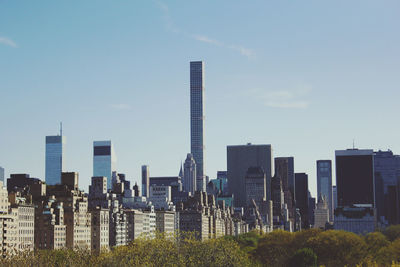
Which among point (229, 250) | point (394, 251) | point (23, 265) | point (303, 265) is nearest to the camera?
point (23, 265)

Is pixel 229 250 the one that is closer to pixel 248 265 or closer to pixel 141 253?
pixel 248 265

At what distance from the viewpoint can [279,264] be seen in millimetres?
196750

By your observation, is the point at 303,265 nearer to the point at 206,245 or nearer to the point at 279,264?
the point at 279,264

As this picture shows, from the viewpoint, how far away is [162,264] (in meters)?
127

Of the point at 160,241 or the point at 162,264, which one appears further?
the point at 160,241

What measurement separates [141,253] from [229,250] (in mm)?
14384

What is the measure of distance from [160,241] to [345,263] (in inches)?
3032

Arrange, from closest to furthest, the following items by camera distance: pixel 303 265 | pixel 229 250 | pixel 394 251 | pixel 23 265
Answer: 1. pixel 23 265
2. pixel 229 250
3. pixel 303 265
4. pixel 394 251

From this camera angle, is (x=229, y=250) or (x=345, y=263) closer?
(x=229, y=250)

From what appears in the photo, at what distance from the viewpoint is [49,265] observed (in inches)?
5522

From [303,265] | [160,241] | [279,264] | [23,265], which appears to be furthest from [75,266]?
[279,264]

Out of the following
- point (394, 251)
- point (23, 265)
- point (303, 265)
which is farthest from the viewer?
point (394, 251)

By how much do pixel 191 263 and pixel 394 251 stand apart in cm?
7928

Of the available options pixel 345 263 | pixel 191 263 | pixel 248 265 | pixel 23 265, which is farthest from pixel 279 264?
pixel 23 265
